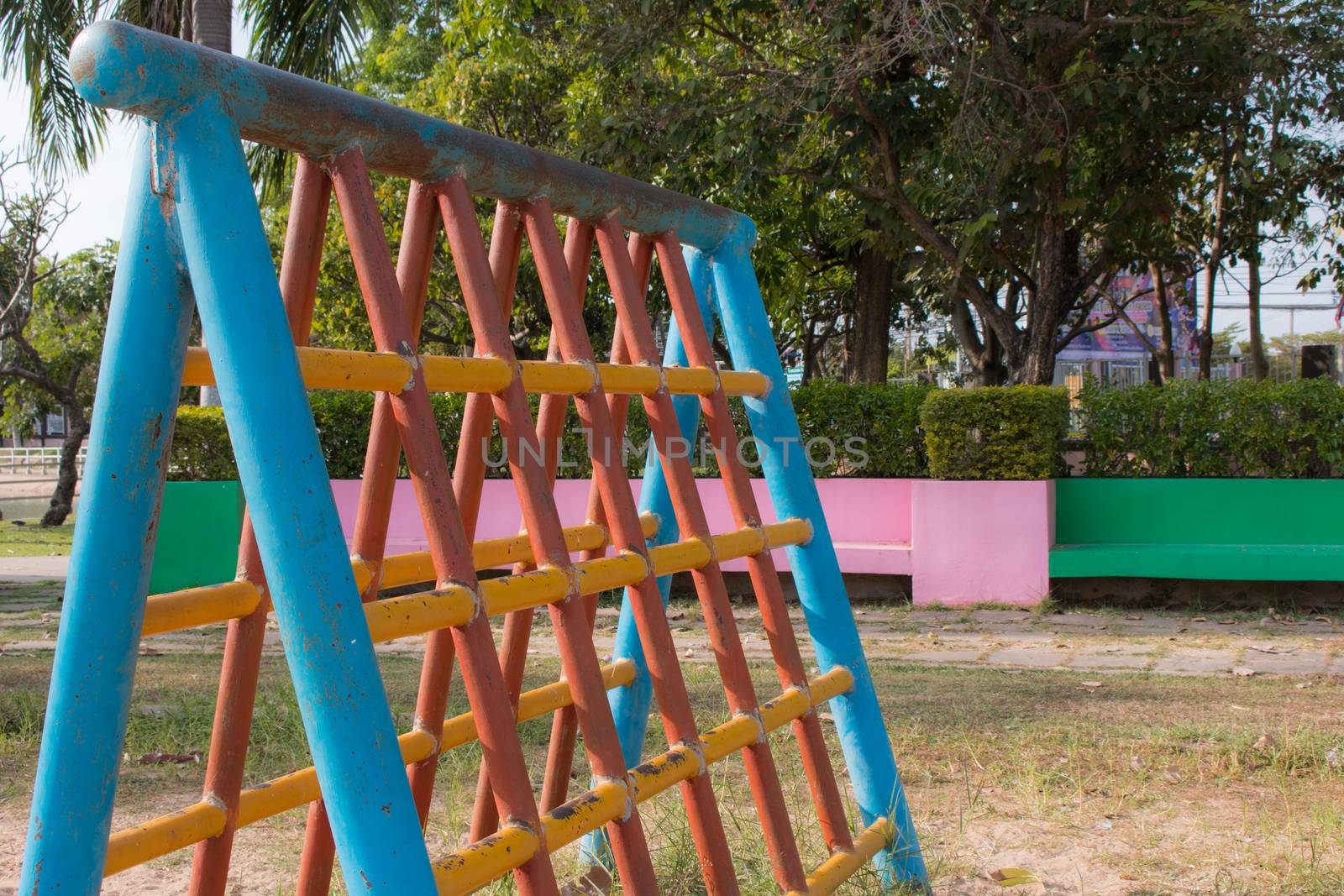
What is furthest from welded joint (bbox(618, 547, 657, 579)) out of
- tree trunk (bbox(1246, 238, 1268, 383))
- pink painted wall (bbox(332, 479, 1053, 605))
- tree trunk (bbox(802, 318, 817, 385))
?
tree trunk (bbox(802, 318, 817, 385))

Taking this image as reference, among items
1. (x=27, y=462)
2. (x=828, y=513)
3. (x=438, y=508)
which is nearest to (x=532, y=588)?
(x=438, y=508)

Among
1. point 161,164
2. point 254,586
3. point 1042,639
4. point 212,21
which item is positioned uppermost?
point 212,21

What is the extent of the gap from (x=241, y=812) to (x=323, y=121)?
46.4 inches

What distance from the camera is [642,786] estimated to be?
7.50 ft

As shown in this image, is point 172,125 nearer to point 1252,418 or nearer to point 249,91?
point 249,91

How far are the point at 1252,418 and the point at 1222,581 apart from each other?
3.72 feet

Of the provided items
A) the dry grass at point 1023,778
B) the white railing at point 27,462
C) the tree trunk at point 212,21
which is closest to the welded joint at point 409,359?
the dry grass at point 1023,778

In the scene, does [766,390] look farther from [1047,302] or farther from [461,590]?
[1047,302]

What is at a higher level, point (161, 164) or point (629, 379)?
point (161, 164)

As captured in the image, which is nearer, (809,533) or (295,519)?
(295,519)

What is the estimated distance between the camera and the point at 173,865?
11.4ft

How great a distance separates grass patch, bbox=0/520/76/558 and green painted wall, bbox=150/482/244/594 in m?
2.68

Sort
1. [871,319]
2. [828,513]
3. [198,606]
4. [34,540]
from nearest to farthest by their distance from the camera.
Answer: [198,606]
[828,513]
[871,319]
[34,540]

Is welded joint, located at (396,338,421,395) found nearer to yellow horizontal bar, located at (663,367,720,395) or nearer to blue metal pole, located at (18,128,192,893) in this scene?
blue metal pole, located at (18,128,192,893)
